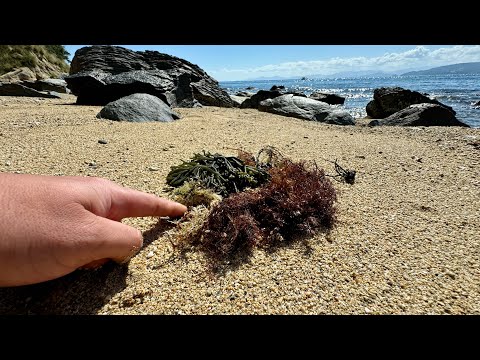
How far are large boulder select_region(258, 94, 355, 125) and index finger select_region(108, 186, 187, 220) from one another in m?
10.9

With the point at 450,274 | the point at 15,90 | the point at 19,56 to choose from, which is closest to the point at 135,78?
the point at 15,90

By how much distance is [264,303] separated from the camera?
7.00 feet

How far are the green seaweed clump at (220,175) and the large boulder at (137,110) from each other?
179 inches

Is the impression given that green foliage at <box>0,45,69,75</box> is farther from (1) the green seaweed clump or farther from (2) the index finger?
(2) the index finger

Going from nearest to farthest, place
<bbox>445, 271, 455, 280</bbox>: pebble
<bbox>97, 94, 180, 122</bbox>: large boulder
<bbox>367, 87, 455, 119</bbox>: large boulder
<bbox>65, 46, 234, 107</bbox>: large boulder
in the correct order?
1. <bbox>445, 271, 455, 280</bbox>: pebble
2. <bbox>97, 94, 180, 122</bbox>: large boulder
3. <bbox>65, 46, 234, 107</bbox>: large boulder
4. <bbox>367, 87, 455, 119</bbox>: large boulder

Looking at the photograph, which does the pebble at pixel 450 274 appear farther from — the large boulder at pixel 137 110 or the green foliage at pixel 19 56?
the green foliage at pixel 19 56

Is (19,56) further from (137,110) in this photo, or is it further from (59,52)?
(137,110)

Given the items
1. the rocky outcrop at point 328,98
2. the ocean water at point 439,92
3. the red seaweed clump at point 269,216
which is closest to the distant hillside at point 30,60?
the rocky outcrop at point 328,98

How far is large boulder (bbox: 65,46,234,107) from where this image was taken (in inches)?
434

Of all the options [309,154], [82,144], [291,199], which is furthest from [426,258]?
[82,144]

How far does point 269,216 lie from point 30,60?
97.8 feet

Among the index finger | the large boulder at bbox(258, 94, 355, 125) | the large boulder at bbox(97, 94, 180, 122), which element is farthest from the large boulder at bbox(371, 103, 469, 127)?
the index finger
